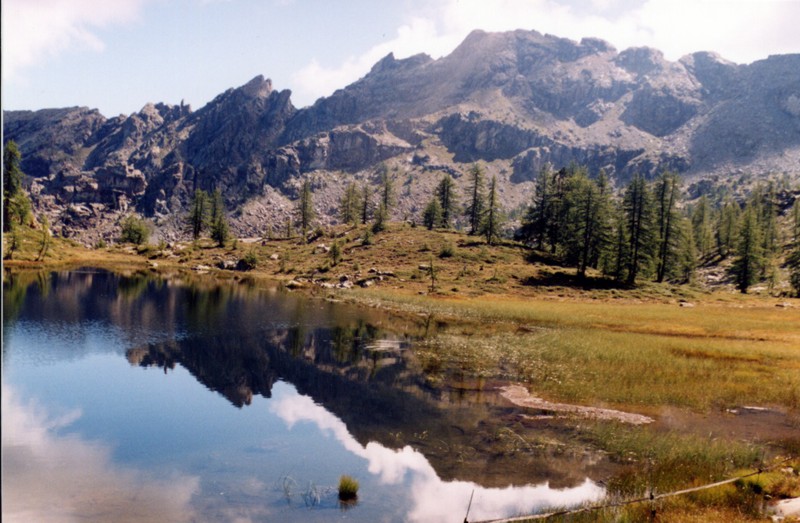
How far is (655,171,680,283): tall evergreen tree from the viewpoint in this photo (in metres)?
106

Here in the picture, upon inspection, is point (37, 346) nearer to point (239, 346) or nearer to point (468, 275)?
point (239, 346)

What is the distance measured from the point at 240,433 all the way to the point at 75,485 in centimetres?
864

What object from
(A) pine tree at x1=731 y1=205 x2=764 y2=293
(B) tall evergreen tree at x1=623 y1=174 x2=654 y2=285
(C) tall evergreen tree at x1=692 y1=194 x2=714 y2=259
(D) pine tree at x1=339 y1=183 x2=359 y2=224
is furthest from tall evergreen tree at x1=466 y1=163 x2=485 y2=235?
(C) tall evergreen tree at x1=692 y1=194 x2=714 y2=259

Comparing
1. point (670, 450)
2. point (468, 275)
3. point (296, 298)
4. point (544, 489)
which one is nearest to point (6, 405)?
point (544, 489)

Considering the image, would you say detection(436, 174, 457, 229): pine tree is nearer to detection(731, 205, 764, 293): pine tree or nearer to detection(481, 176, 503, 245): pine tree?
detection(481, 176, 503, 245): pine tree

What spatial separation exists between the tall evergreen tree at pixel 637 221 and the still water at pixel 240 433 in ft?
221

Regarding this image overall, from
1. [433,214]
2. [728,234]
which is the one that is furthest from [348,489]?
[728,234]

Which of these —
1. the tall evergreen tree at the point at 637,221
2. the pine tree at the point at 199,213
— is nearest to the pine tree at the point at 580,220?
the tall evergreen tree at the point at 637,221

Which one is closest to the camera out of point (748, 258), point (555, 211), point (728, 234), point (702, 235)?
point (748, 258)

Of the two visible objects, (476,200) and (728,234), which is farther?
(728,234)

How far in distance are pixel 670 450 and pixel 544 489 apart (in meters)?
8.12

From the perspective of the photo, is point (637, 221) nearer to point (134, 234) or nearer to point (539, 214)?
point (539, 214)

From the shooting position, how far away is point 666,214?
108m

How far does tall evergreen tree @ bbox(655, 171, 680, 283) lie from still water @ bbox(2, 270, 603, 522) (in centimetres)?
7925
